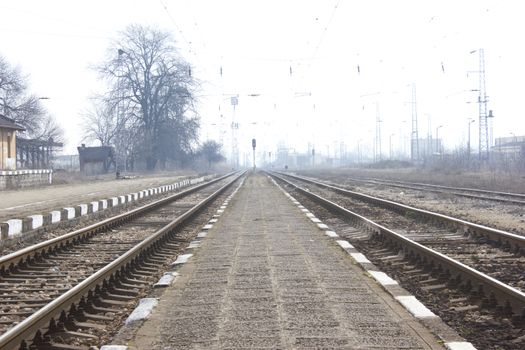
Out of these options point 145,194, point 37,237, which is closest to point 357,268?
point 37,237

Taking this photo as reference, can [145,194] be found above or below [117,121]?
below

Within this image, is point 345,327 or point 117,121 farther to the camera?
point 117,121

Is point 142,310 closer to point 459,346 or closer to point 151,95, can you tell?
point 459,346

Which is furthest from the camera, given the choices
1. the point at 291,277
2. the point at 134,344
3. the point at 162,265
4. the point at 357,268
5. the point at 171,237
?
the point at 171,237

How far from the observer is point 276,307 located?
6.00 metres

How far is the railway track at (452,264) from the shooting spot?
571cm

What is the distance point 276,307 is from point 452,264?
269 centimetres

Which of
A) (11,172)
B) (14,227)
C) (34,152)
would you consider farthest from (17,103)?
(14,227)

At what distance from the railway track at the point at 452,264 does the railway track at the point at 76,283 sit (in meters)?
3.26

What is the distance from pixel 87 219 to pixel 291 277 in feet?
35.0

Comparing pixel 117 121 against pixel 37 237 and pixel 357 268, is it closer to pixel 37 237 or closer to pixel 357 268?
pixel 37 237

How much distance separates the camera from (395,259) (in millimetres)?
9383

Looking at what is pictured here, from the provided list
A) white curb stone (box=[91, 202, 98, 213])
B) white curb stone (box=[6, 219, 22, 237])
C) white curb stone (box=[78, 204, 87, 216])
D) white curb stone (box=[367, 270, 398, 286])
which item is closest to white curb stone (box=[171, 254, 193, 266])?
white curb stone (box=[367, 270, 398, 286])

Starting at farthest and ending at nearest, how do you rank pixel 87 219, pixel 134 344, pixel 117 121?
pixel 117 121
pixel 87 219
pixel 134 344
